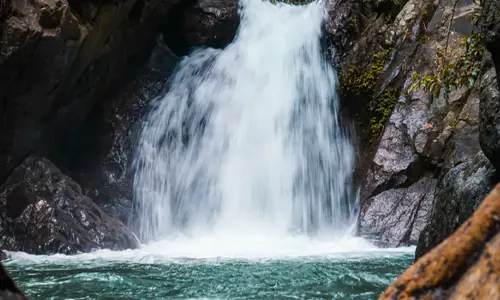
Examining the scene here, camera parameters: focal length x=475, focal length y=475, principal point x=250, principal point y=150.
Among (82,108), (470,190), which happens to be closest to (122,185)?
(82,108)

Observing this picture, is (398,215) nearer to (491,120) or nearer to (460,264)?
(491,120)

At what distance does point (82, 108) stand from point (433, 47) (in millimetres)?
8543

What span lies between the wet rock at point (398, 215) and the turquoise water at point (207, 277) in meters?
1.53

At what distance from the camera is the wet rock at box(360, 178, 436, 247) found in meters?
9.45

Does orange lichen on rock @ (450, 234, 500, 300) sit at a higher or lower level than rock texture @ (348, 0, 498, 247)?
lower

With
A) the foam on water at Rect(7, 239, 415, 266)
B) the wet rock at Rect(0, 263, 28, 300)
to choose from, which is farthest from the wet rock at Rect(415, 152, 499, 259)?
the wet rock at Rect(0, 263, 28, 300)

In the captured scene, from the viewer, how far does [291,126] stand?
A: 12.4 m

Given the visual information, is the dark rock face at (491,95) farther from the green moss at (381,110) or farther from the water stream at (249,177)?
the green moss at (381,110)

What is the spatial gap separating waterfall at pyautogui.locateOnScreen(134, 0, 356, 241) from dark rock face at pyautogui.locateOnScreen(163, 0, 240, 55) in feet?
1.34

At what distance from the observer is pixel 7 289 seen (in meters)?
1.57

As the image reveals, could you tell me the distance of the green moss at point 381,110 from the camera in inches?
449

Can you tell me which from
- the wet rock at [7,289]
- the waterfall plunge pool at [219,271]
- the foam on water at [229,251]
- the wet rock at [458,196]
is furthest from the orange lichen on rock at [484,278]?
the foam on water at [229,251]

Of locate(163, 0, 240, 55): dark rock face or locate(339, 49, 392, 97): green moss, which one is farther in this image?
locate(163, 0, 240, 55): dark rock face

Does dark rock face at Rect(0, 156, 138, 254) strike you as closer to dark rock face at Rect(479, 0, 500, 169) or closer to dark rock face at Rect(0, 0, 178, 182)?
dark rock face at Rect(0, 0, 178, 182)
